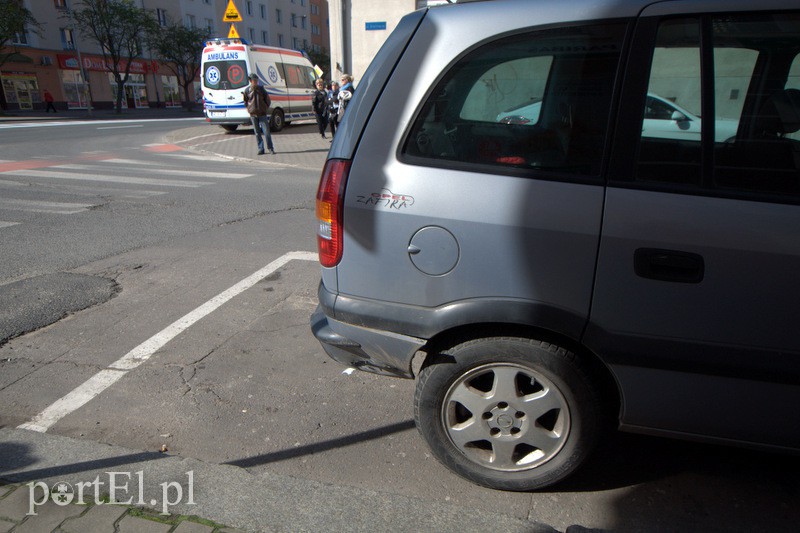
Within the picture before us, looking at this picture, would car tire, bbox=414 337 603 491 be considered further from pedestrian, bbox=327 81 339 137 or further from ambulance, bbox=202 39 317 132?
ambulance, bbox=202 39 317 132

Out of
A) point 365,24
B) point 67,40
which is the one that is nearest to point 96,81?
point 67,40

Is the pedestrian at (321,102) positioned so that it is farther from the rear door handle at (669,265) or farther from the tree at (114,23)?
the tree at (114,23)

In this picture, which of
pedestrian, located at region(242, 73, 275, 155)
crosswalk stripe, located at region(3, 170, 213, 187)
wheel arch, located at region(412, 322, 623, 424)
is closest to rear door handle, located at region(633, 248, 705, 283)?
wheel arch, located at region(412, 322, 623, 424)

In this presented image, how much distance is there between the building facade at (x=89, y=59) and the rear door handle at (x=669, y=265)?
138 ft


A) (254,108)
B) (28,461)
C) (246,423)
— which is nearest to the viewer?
(28,461)

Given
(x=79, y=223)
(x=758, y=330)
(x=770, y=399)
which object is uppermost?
(x=758, y=330)

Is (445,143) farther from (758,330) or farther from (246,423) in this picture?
(246,423)

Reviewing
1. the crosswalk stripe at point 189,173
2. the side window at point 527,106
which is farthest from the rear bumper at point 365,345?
the crosswalk stripe at point 189,173

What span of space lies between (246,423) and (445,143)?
1.83m

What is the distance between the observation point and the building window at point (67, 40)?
45.0m

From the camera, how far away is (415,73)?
2.33m

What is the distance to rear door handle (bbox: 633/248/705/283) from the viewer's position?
199 cm

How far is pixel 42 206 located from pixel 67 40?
4676 centimetres

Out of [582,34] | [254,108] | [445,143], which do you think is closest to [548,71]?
[582,34]
